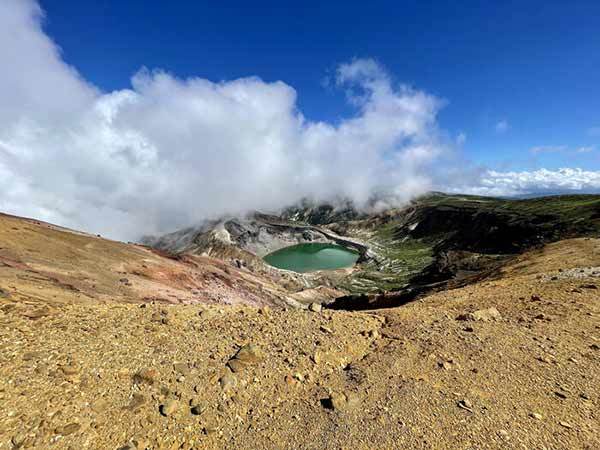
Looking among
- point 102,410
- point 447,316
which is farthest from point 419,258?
point 102,410

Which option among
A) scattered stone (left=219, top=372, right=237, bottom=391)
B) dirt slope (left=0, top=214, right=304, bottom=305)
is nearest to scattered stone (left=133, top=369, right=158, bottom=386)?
scattered stone (left=219, top=372, right=237, bottom=391)

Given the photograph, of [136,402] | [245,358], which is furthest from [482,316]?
[136,402]

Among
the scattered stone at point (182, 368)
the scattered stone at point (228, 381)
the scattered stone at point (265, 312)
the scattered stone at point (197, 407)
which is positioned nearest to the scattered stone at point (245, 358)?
the scattered stone at point (228, 381)

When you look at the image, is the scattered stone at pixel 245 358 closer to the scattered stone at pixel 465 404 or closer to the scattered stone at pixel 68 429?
the scattered stone at pixel 68 429

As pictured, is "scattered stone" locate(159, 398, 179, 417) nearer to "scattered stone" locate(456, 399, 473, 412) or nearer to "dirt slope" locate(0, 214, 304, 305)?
"scattered stone" locate(456, 399, 473, 412)

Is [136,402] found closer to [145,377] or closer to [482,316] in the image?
[145,377]

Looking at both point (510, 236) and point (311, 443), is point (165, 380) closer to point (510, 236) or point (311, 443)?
point (311, 443)
